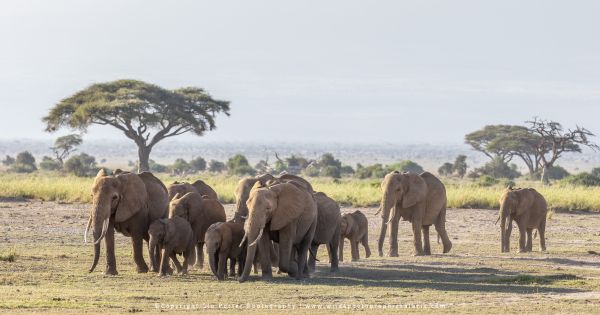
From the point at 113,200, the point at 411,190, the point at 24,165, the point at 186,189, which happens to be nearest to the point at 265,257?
the point at 113,200

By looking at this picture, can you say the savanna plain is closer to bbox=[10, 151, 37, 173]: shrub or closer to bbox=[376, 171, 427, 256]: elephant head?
bbox=[376, 171, 427, 256]: elephant head

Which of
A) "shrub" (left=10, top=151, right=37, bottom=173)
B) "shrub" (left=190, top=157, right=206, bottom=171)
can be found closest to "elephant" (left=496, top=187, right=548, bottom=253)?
"shrub" (left=10, top=151, right=37, bottom=173)

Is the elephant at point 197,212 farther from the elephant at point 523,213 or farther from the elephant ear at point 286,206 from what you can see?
the elephant at point 523,213

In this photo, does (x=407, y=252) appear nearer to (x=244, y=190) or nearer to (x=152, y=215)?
(x=244, y=190)

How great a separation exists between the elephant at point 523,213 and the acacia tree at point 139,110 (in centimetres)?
3380

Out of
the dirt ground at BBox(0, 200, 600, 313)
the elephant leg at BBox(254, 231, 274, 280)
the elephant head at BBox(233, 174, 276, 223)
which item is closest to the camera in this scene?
the dirt ground at BBox(0, 200, 600, 313)

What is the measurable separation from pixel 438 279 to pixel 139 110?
41678 millimetres

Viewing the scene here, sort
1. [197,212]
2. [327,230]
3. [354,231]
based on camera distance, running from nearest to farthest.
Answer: [197,212], [327,230], [354,231]

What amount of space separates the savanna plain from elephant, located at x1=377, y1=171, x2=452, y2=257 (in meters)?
0.51

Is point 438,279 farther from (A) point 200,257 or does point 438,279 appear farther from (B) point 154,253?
(B) point 154,253

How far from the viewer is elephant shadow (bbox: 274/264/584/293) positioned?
18.3 metres

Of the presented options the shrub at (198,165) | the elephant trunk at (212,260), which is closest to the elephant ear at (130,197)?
the elephant trunk at (212,260)

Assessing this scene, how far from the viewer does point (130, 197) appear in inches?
790

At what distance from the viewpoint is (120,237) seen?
1080 inches
